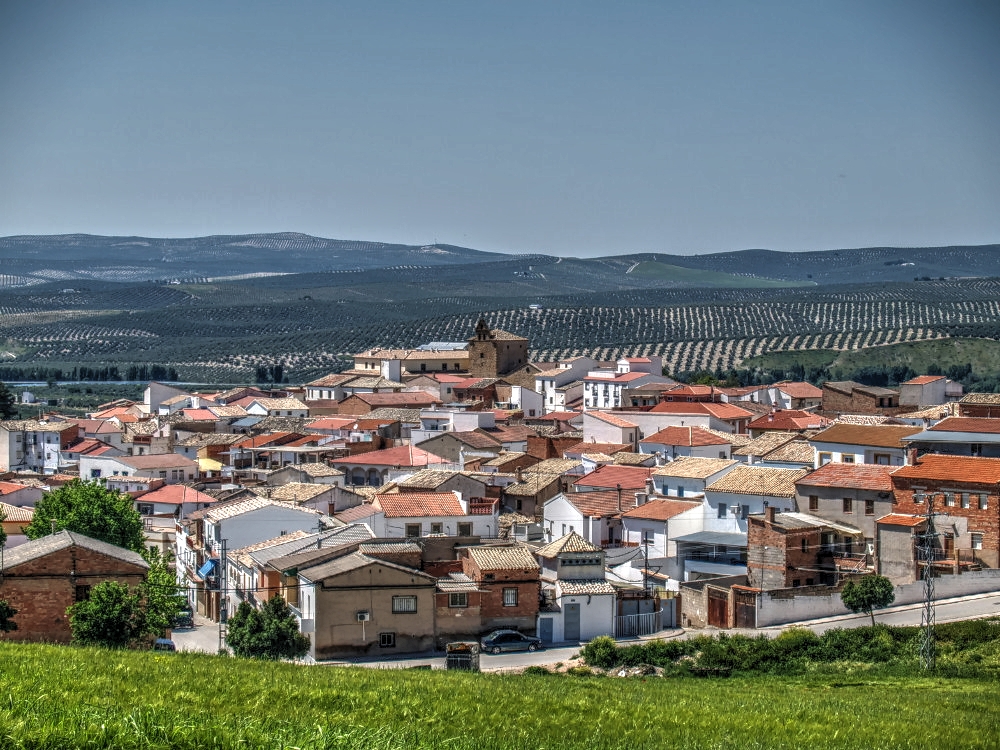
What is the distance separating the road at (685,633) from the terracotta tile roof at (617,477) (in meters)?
11.8

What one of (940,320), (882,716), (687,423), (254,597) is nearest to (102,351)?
(940,320)

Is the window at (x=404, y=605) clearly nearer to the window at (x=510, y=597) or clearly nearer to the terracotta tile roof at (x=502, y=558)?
the terracotta tile roof at (x=502, y=558)

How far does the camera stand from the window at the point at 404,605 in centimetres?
2983

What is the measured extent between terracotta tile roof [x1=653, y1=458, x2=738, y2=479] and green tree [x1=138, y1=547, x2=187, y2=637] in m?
16.0

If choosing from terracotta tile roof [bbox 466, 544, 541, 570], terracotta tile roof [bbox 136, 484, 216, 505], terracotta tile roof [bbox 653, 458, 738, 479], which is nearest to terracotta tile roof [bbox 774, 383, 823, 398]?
terracotta tile roof [bbox 653, 458, 738, 479]

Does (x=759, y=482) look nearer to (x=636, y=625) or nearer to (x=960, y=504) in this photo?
(x=960, y=504)

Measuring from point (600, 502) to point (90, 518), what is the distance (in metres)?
14.7

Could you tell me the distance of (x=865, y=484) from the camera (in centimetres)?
3603

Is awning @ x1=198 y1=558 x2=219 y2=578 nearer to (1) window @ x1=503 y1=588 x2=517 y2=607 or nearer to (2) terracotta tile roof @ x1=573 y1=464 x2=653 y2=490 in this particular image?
(1) window @ x1=503 y1=588 x2=517 y2=607

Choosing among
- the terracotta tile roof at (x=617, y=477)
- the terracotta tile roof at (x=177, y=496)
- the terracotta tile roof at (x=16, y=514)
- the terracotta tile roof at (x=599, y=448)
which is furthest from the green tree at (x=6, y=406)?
the terracotta tile roof at (x=617, y=477)

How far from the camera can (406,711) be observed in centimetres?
1427

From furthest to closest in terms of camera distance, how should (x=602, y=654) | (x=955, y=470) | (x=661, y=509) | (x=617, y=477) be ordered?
(x=617, y=477) → (x=661, y=509) → (x=955, y=470) → (x=602, y=654)

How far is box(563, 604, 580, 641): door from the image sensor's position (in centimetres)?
3180

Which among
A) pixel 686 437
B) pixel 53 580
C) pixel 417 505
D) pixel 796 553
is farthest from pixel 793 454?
pixel 53 580
